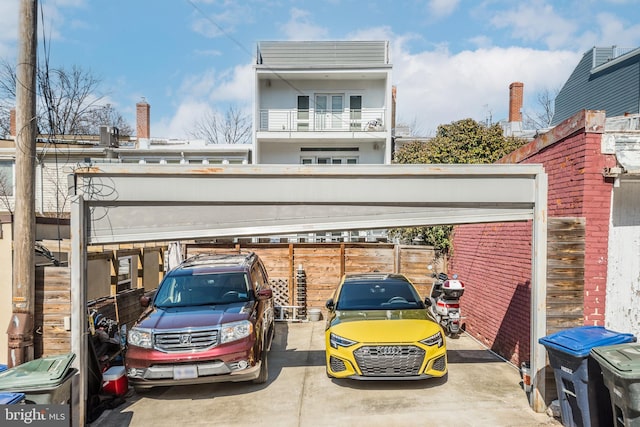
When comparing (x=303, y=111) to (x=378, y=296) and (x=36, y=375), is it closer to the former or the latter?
(x=378, y=296)

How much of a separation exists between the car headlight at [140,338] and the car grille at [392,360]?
2.95 m

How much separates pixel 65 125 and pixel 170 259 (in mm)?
16441

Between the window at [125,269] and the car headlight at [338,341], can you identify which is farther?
the window at [125,269]

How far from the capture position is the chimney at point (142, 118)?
20755 millimetres

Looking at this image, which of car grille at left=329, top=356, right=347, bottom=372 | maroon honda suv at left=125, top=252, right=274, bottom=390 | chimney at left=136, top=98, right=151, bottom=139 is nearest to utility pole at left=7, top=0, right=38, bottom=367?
maroon honda suv at left=125, top=252, right=274, bottom=390

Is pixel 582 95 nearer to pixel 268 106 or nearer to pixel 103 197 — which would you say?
pixel 268 106

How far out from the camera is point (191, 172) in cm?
521

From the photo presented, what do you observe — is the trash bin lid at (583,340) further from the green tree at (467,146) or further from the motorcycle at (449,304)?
the green tree at (467,146)

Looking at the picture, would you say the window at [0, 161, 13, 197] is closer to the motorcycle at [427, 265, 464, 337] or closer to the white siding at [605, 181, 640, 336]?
the motorcycle at [427, 265, 464, 337]

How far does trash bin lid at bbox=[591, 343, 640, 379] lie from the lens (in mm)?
3730

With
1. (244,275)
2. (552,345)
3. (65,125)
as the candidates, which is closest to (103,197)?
(244,275)

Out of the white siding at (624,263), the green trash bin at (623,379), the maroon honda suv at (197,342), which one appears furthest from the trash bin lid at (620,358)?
the maroon honda suv at (197,342)

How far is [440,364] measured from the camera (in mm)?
5859

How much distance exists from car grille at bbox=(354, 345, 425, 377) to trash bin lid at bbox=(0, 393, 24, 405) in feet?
12.7
